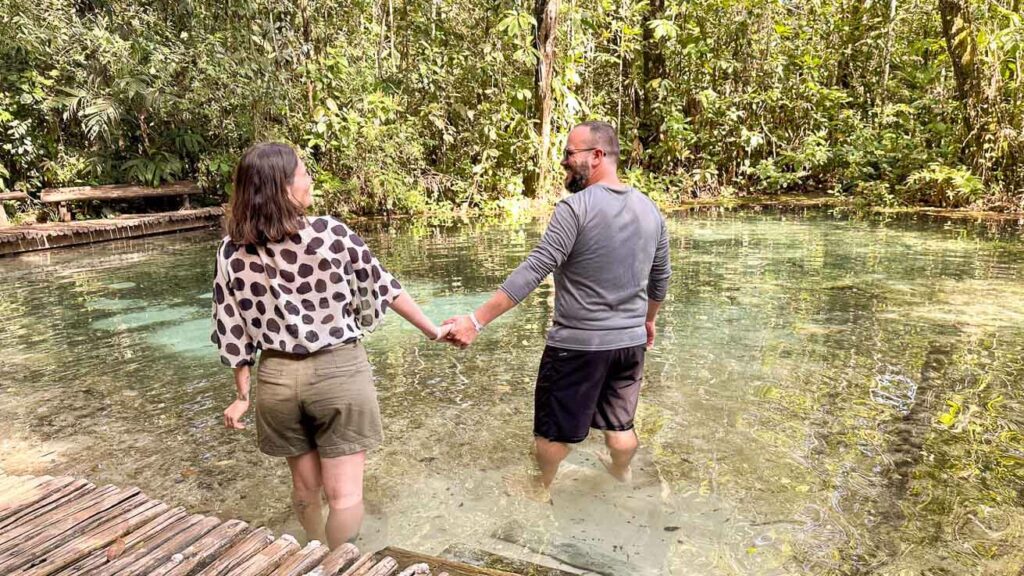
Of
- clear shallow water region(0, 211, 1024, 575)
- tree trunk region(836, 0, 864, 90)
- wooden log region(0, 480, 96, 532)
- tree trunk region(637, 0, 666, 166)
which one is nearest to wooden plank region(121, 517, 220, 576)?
wooden log region(0, 480, 96, 532)

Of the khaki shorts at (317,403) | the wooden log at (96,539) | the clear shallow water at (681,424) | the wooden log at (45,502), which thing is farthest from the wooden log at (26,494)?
the khaki shorts at (317,403)

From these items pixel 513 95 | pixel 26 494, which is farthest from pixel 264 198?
pixel 513 95

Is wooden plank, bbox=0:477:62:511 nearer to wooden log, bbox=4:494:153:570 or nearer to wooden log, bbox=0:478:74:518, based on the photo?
wooden log, bbox=0:478:74:518

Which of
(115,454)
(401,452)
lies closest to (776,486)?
(401,452)

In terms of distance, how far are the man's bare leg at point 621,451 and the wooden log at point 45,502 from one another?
7.07 feet

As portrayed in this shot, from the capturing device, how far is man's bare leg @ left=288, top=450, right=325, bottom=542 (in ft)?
8.59

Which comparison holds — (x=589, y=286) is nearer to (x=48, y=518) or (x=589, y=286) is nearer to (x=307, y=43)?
(x=48, y=518)

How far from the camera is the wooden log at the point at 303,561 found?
2148 mm

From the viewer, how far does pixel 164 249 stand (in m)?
11.7

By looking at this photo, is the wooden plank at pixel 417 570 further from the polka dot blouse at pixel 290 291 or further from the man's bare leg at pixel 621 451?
the man's bare leg at pixel 621 451

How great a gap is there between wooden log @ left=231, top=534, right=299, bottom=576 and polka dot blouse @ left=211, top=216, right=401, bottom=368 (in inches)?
24.7

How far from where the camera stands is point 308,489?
2682 millimetres

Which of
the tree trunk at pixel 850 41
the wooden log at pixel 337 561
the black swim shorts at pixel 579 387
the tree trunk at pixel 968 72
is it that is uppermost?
the tree trunk at pixel 850 41

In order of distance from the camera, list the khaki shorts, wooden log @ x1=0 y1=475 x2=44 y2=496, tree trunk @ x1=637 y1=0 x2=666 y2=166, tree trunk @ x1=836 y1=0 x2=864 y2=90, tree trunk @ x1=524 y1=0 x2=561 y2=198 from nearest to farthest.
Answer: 1. the khaki shorts
2. wooden log @ x1=0 y1=475 x2=44 y2=496
3. tree trunk @ x1=524 y1=0 x2=561 y2=198
4. tree trunk @ x1=637 y1=0 x2=666 y2=166
5. tree trunk @ x1=836 y1=0 x2=864 y2=90
